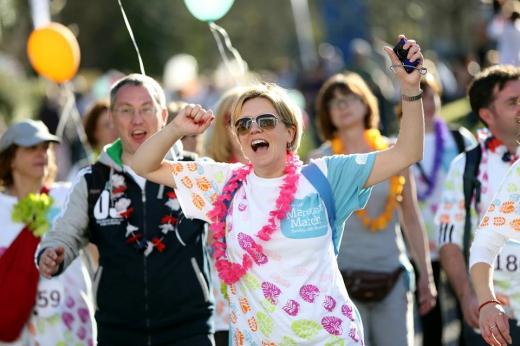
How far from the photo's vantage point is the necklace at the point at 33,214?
22.7 feet

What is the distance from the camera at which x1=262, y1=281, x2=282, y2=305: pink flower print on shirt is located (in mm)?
4895

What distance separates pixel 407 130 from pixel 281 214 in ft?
2.19

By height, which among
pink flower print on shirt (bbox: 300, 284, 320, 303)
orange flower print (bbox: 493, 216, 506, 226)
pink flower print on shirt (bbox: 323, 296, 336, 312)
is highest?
orange flower print (bbox: 493, 216, 506, 226)

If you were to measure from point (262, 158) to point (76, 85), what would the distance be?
67.8 feet

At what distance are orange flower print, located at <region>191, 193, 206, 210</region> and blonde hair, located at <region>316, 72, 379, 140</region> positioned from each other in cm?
242

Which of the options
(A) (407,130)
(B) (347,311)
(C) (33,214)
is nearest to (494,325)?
(B) (347,311)

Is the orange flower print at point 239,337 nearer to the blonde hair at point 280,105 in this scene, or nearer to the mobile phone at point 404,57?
the blonde hair at point 280,105

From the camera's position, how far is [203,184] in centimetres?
527

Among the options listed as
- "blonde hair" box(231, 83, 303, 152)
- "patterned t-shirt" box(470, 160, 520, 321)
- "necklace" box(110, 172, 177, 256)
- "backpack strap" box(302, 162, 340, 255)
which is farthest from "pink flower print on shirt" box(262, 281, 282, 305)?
"necklace" box(110, 172, 177, 256)

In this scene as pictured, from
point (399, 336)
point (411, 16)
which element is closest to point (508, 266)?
point (399, 336)

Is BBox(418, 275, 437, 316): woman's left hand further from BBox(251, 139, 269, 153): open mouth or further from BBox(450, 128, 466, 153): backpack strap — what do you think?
BBox(251, 139, 269, 153): open mouth

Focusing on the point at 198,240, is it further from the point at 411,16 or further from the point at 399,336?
the point at 411,16

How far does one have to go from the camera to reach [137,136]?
6.08m

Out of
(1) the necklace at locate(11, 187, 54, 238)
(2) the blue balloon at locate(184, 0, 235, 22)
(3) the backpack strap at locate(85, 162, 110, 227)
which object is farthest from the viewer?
(2) the blue balloon at locate(184, 0, 235, 22)
